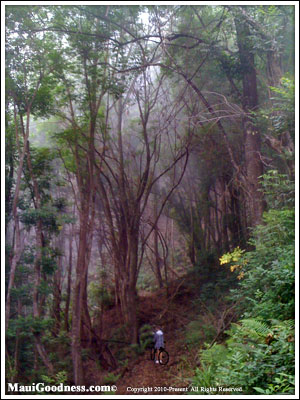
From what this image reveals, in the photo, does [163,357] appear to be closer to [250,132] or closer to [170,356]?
[170,356]

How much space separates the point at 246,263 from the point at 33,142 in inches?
110

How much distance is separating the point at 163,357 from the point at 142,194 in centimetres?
183

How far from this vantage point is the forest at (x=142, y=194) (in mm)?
3760

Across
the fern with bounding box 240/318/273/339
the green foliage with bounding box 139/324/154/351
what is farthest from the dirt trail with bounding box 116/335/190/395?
the fern with bounding box 240/318/273/339

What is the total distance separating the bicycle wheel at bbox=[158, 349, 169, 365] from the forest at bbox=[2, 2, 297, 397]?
0.21 feet

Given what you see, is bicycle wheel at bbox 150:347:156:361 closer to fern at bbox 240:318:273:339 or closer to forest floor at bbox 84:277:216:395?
forest floor at bbox 84:277:216:395

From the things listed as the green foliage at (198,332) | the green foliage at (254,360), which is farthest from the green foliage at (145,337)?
the green foliage at (254,360)

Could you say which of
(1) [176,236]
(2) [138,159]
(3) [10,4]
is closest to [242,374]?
(1) [176,236]

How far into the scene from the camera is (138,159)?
4.36 meters

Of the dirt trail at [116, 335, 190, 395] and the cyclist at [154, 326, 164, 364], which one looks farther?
the cyclist at [154, 326, 164, 364]

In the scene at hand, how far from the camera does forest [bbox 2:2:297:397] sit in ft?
12.3

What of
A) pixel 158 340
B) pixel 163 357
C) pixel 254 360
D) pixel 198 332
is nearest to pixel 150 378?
pixel 163 357

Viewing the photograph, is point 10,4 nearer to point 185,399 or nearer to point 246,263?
point 246,263

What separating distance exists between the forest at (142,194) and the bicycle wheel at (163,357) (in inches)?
2.6
